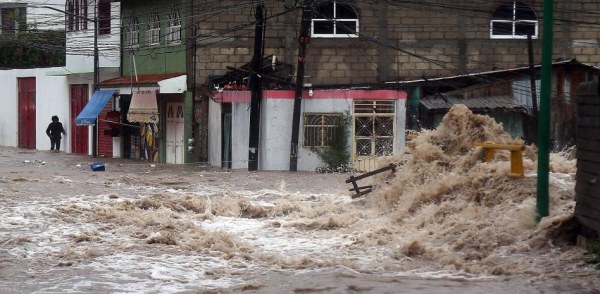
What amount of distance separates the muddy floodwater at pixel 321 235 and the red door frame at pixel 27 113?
2492cm

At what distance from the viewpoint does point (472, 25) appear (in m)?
34.2

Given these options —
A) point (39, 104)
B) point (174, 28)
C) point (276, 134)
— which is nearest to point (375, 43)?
Result: point (276, 134)

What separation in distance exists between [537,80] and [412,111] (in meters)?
3.65

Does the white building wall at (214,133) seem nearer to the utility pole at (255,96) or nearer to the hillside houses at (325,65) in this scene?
the hillside houses at (325,65)

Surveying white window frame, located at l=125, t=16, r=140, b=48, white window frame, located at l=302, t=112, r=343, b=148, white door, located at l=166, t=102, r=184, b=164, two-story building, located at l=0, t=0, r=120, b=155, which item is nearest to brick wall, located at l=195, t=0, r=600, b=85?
white window frame, located at l=302, t=112, r=343, b=148

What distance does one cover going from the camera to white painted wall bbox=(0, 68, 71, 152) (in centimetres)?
4491

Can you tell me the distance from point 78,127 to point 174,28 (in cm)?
1029

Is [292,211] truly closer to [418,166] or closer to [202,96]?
[418,166]

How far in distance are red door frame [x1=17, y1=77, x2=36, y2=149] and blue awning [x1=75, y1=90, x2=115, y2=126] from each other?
396 inches

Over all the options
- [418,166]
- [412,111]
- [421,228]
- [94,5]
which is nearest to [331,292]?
[421,228]

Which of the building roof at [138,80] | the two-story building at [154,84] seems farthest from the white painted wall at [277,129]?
the building roof at [138,80]

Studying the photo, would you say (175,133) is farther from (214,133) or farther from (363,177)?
(363,177)

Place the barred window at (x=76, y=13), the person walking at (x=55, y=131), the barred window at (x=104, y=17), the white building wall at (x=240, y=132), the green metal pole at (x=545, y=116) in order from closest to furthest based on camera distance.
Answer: the green metal pole at (x=545, y=116) → the white building wall at (x=240, y=132) → the barred window at (x=104, y=17) → the barred window at (x=76, y=13) → the person walking at (x=55, y=131)

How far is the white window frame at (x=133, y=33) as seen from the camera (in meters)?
38.6
